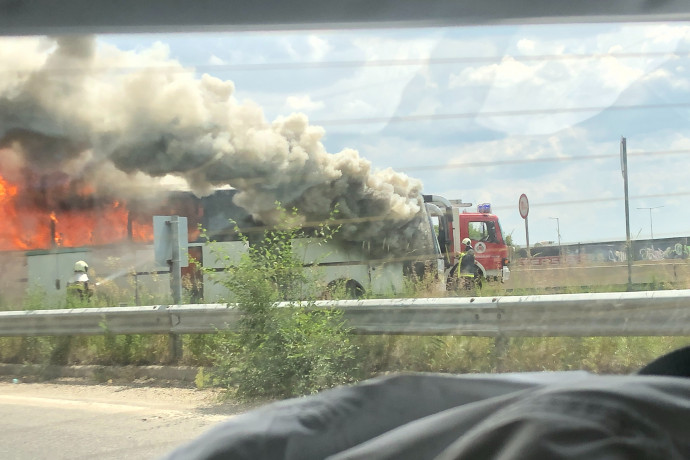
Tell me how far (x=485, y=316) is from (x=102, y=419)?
3256 mm

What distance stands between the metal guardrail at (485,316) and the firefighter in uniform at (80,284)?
6.86ft

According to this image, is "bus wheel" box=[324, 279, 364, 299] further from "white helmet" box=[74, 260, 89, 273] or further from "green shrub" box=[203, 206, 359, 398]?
"white helmet" box=[74, 260, 89, 273]

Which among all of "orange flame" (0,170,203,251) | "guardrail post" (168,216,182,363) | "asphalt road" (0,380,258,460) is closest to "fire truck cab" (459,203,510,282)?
"orange flame" (0,170,203,251)

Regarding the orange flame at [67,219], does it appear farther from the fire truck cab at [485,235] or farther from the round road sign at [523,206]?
the fire truck cab at [485,235]

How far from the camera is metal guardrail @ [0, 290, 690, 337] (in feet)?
16.6

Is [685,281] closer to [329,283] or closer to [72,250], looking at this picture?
[329,283]

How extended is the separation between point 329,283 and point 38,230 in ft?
31.6

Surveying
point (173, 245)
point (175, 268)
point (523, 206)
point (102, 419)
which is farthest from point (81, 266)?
point (523, 206)

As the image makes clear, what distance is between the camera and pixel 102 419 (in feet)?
17.3

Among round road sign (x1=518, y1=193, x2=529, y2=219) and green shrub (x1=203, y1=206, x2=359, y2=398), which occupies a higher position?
round road sign (x1=518, y1=193, x2=529, y2=219)

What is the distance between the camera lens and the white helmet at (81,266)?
1218cm

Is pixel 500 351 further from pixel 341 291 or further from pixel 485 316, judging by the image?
pixel 341 291

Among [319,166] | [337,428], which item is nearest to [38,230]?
[319,166]

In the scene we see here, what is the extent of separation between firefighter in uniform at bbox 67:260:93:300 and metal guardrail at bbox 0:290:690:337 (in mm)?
2091
